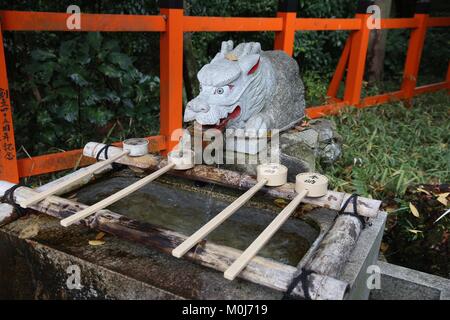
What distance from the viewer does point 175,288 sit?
1491 mm

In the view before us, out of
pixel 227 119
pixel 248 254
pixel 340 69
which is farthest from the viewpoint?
pixel 340 69

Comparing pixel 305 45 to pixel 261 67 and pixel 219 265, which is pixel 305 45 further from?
pixel 219 265

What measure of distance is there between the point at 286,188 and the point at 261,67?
89cm

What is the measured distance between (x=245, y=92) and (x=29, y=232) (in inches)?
54.7

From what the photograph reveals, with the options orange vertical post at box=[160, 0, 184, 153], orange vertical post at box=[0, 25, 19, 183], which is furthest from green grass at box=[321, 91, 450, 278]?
orange vertical post at box=[0, 25, 19, 183]

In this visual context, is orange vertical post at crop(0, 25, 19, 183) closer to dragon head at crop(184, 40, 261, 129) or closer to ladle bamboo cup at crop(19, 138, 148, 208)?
ladle bamboo cup at crop(19, 138, 148, 208)

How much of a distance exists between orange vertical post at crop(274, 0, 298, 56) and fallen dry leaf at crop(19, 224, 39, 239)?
3113 millimetres

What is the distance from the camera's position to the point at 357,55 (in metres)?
5.14

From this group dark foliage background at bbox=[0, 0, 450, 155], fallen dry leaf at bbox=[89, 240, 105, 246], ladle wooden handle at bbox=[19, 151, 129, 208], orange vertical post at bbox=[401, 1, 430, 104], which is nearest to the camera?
fallen dry leaf at bbox=[89, 240, 105, 246]

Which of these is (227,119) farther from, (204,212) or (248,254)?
(248,254)

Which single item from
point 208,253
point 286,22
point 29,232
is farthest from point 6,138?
point 286,22

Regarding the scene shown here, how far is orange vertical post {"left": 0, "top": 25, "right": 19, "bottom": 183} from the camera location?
8.81 feet

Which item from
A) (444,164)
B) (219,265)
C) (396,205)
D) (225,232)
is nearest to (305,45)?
(444,164)

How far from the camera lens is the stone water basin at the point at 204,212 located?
2.01m
